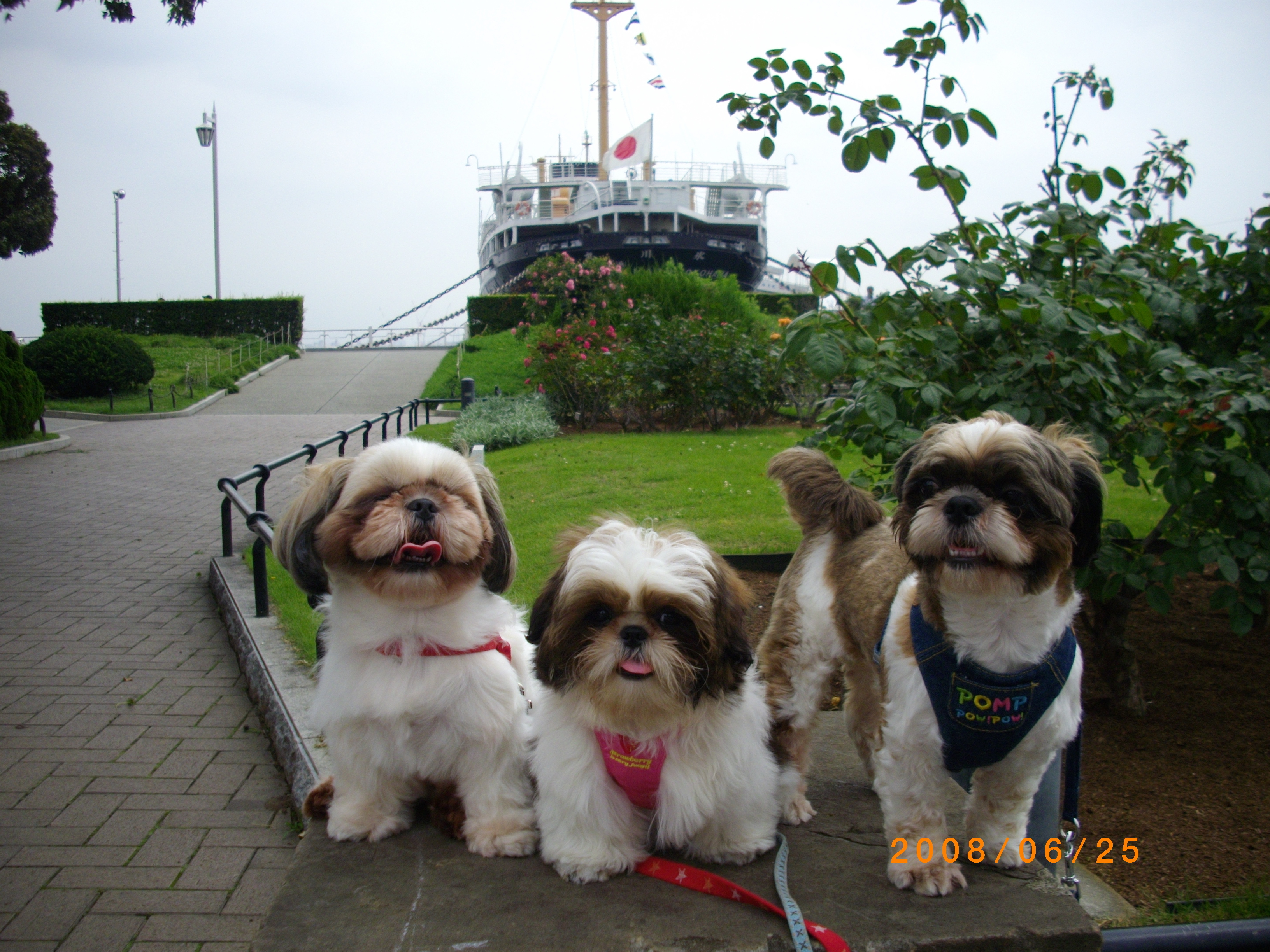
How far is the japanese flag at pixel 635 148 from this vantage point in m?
48.2

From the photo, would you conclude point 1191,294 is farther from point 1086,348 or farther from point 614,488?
point 614,488

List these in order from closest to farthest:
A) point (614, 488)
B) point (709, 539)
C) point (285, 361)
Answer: point (709, 539), point (614, 488), point (285, 361)

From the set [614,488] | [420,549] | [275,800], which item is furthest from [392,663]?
[614,488]

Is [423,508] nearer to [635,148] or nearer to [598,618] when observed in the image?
[598,618]

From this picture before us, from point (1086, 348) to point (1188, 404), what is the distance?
1.38ft

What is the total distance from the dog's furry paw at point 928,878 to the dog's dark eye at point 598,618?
3.48 ft

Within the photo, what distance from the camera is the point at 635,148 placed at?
160 ft

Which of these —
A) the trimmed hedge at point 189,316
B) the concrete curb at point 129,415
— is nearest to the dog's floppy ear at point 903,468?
the concrete curb at point 129,415

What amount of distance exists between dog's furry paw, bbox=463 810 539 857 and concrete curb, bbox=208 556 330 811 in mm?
794

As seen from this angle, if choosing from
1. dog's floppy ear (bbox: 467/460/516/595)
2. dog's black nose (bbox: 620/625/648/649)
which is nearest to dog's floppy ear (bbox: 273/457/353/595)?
dog's floppy ear (bbox: 467/460/516/595)

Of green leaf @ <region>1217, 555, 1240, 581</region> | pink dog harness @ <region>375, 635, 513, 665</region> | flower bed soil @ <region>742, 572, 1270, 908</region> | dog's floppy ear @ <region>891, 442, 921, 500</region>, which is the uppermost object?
dog's floppy ear @ <region>891, 442, 921, 500</region>

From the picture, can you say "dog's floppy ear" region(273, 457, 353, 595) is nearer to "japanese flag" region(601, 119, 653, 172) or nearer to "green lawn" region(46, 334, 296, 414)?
"green lawn" region(46, 334, 296, 414)

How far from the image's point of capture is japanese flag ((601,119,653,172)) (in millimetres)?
48250

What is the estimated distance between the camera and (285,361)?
36.1m
